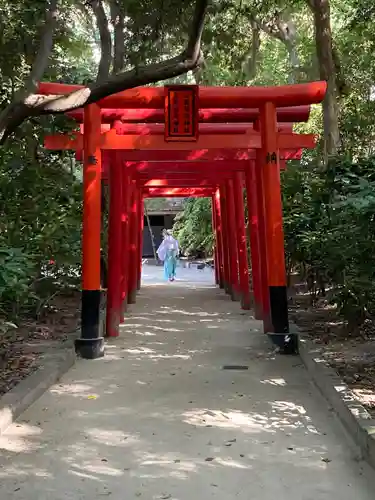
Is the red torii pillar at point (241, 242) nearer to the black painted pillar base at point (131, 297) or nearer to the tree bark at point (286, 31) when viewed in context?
the black painted pillar base at point (131, 297)

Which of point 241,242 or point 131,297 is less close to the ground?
point 241,242

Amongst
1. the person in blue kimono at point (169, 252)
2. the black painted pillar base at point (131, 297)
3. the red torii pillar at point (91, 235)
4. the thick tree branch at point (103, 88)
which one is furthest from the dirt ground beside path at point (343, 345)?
the person in blue kimono at point (169, 252)

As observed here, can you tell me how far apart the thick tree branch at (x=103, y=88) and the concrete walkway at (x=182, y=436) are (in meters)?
2.25

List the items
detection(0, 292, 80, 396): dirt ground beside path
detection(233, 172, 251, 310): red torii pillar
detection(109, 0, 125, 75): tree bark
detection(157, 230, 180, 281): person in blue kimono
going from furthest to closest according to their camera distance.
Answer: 1. detection(157, 230, 180, 281): person in blue kimono
2. detection(233, 172, 251, 310): red torii pillar
3. detection(109, 0, 125, 75): tree bark
4. detection(0, 292, 80, 396): dirt ground beside path

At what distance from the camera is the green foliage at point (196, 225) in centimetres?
2164

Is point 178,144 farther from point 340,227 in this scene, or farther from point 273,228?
point 340,227

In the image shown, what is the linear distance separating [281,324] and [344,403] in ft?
9.39

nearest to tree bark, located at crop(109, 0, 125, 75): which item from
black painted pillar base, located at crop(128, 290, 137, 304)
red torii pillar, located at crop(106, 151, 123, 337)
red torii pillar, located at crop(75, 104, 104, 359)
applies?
red torii pillar, located at crop(106, 151, 123, 337)

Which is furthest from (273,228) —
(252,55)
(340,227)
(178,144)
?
(252,55)

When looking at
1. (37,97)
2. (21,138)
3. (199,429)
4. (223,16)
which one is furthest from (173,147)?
(223,16)

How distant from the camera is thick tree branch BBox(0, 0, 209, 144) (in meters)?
4.30

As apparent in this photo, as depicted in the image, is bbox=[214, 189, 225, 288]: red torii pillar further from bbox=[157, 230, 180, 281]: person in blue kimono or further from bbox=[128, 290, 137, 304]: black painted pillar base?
bbox=[128, 290, 137, 304]: black painted pillar base

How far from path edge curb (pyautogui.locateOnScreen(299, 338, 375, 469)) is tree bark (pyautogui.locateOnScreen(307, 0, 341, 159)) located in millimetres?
4435

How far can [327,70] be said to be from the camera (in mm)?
10055
